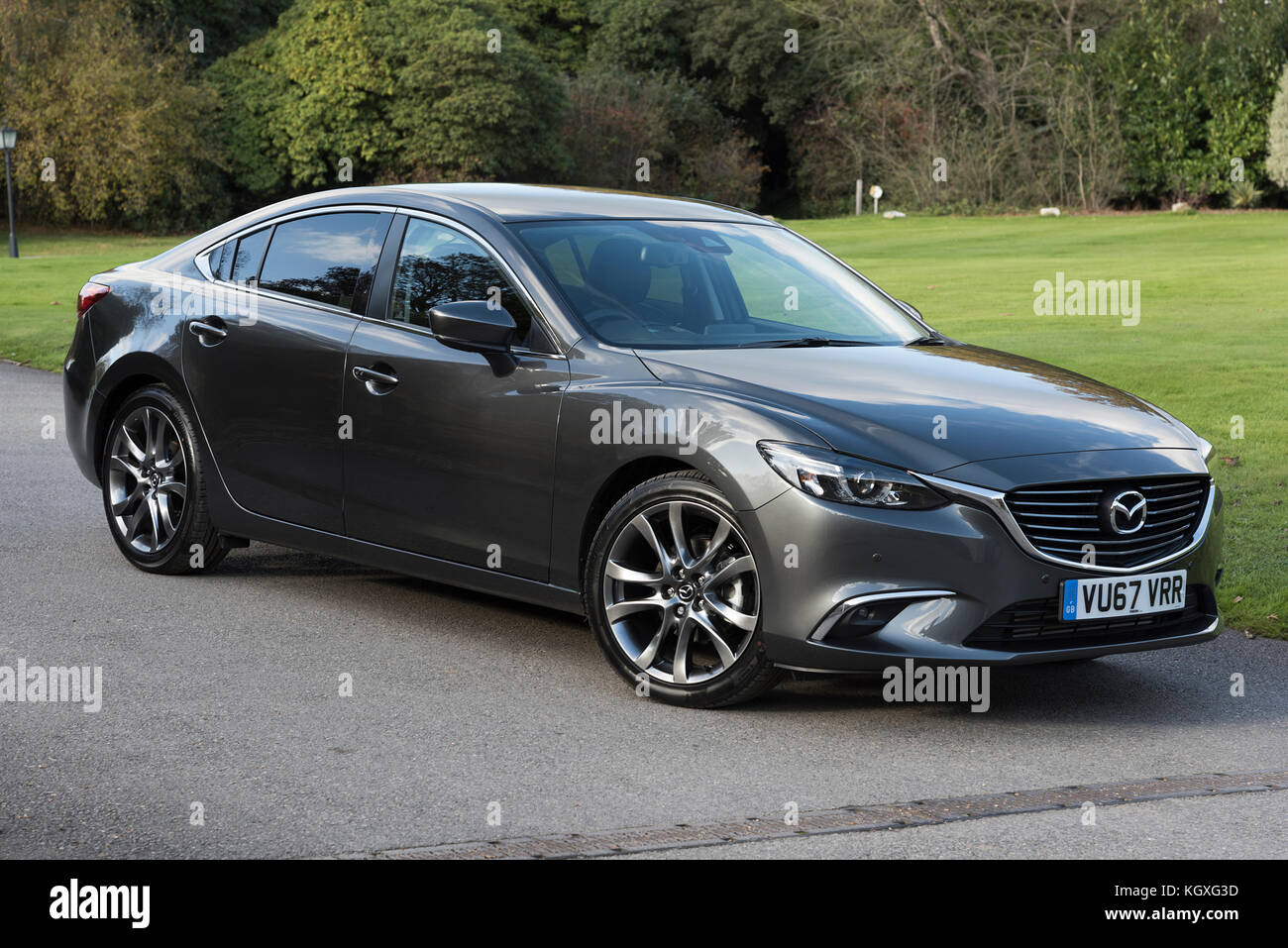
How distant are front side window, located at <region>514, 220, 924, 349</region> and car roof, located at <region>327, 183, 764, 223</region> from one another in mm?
100

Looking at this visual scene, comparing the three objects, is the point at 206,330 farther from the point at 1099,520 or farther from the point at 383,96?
the point at 383,96

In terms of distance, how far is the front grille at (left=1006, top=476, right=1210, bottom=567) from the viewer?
17.1ft

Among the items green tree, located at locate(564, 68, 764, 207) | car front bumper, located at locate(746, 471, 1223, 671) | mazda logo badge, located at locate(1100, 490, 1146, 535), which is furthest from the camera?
green tree, located at locate(564, 68, 764, 207)

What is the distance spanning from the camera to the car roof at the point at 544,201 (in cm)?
663

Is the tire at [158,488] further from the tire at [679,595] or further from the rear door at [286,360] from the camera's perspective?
the tire at [679,595]

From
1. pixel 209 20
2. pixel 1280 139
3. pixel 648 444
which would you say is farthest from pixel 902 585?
pixel 209 20

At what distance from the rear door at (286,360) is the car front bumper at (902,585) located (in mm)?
2200

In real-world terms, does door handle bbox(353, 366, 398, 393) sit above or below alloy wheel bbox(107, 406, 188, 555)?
above

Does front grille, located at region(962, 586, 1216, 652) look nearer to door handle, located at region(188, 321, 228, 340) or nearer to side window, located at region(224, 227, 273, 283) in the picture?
door handle, located at region(188, 321, 228, 340)

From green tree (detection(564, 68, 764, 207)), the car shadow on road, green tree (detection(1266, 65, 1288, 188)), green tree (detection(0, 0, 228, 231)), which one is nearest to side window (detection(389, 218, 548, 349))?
the car shadow on road

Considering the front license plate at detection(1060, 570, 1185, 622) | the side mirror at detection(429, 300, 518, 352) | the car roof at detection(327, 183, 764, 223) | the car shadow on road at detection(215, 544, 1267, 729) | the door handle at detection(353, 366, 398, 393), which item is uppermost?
the car roof at detection(327, 183, 764, 223)

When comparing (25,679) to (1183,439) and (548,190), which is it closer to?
(548,190)

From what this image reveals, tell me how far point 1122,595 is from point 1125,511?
0.89 feet

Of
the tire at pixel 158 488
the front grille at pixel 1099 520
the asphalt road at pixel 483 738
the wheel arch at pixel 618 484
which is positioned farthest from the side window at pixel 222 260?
the front grille at pixel 1099 520
